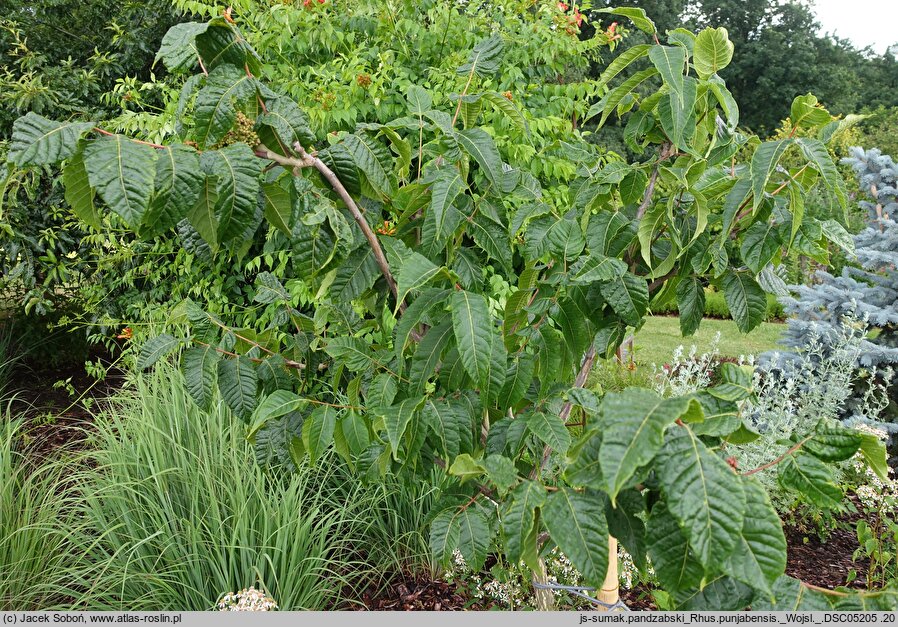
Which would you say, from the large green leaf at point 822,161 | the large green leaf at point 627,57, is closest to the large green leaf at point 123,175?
the large green leaf at point 627,57

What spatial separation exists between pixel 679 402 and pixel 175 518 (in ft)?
7.30

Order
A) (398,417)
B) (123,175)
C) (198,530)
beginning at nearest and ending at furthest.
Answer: (123,175) → (398,417) → (198,530)

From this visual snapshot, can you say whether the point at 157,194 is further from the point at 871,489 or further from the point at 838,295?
the point at 838,295

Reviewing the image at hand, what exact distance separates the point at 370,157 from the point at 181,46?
38 centimetres

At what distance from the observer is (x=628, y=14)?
1287 millimetres

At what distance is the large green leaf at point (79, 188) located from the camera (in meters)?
0.97

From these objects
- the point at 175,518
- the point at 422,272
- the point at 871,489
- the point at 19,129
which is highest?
the point at 19,129

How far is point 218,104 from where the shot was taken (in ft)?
3.27

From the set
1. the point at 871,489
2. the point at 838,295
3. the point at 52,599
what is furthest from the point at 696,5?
the point at 52,599

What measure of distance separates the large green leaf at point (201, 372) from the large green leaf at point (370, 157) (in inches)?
21.6

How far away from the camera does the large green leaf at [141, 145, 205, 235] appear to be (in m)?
0.93

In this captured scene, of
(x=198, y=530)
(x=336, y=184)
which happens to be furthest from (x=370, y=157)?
(x=198, y=530)

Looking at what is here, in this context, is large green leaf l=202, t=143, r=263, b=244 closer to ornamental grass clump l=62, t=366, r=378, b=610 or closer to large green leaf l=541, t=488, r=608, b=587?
large green leaf l=541, t=488, r=608, b=587

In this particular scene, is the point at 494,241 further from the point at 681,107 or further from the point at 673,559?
the point at 673,559
